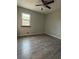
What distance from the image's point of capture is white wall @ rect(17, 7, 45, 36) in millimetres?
6758

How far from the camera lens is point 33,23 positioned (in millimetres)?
8148

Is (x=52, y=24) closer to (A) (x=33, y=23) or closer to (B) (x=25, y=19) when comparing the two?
(A) (x=33, y=23)

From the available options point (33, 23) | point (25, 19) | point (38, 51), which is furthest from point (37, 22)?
point (38, 51)

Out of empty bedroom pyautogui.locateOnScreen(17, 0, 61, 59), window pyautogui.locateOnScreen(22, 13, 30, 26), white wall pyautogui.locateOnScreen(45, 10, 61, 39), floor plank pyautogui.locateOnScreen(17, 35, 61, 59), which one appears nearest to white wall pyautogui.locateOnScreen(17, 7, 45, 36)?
empty bedroom pyautogui.locateOnScreen(17, 0, 61, 59)

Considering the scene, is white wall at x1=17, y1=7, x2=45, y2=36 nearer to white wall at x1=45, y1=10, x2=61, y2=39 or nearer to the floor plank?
white wall at x1=45, y1=10, x2=61, y2=39

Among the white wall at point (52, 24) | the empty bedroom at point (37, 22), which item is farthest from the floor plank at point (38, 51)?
the white wall at point (52, 24)
